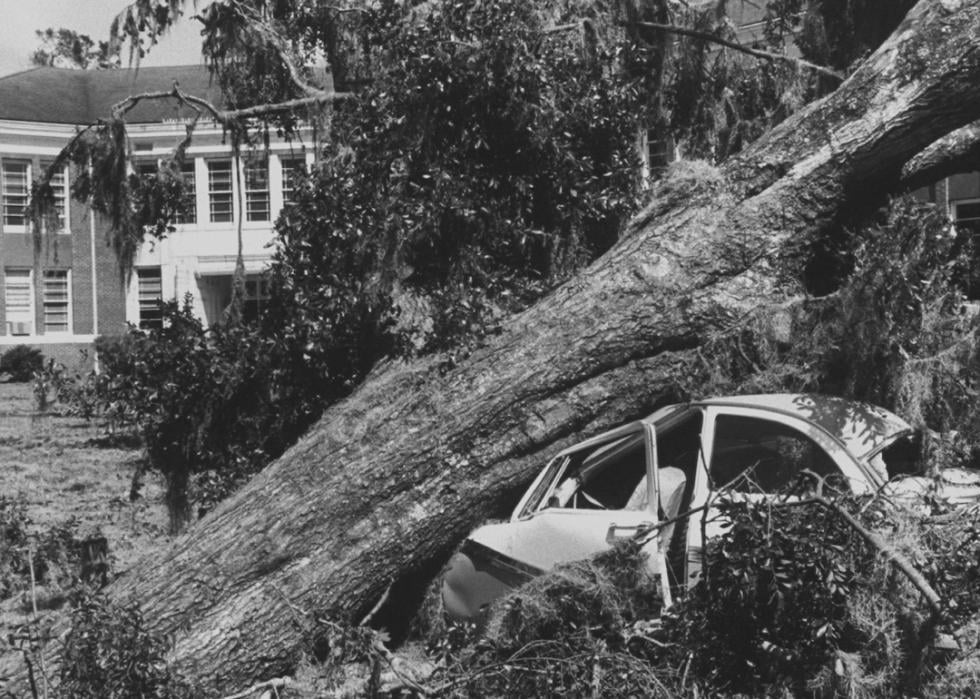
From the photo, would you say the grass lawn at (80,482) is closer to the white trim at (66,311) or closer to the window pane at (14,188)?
the white trim at (66,311)

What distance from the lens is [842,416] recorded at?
595 centimetres

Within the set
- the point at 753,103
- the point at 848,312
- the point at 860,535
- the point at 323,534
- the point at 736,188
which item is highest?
the point at 753,103

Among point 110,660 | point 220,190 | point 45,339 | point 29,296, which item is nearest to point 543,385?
point 110,660

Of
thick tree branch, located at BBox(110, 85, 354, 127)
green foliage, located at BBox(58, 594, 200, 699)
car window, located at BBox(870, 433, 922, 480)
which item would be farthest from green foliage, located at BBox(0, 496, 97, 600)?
car window, located at BBox(870, 433, 922, 480)

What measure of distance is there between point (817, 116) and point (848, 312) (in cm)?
151

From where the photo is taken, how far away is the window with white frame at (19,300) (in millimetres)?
29938

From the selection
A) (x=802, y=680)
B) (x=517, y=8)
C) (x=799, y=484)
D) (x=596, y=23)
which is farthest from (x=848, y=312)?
(x=596, y=23)

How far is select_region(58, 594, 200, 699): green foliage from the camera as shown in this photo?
5.84m

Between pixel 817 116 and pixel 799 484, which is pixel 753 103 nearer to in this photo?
pixel 817 116

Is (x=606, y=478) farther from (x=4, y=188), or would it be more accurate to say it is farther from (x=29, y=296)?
(x=29, y=296)

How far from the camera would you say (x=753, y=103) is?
13.4m

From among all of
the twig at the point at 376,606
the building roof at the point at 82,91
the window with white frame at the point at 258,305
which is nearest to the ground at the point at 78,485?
the window with white frame at the point at 258,305

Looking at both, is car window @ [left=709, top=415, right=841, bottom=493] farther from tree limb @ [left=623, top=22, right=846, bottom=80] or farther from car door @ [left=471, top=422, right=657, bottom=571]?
tree limb @ [left=623, top=22, right=846, bottom=80]

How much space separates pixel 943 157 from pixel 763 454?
326cm
